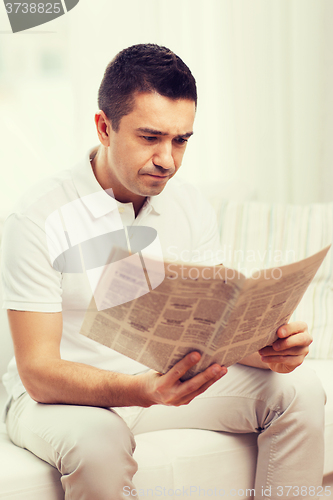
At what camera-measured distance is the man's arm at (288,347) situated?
3.08 feet

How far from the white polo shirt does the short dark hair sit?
16 centimetres

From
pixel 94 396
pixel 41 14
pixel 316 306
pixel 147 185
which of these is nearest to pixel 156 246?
pixel 147 185

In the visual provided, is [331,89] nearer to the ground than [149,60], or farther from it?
nearer to the ground

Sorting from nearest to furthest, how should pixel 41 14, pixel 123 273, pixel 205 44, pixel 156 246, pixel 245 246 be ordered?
pixel 123 273 → pixel 156 246 → pixel 245 246 → pixel 41 14 → pixel 205 44

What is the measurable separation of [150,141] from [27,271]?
0.39 metres

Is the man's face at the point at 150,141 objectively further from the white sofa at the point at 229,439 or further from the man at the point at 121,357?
the white sofa at the point at 229,439

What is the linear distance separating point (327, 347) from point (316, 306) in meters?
0.13

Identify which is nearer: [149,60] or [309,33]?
[149,60]

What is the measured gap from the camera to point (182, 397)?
0.86 metres

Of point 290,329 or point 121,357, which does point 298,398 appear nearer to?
point 290,329

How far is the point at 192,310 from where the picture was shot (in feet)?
2.42

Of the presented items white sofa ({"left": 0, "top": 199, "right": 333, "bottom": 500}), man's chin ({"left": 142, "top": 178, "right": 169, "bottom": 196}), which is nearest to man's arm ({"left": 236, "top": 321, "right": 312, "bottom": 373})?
white sofa ({"left": 0, "top": 199, "right": 333, "bottom": 500})

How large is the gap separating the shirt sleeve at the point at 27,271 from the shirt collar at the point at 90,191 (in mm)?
151

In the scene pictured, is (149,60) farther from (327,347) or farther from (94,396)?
(327,347)
